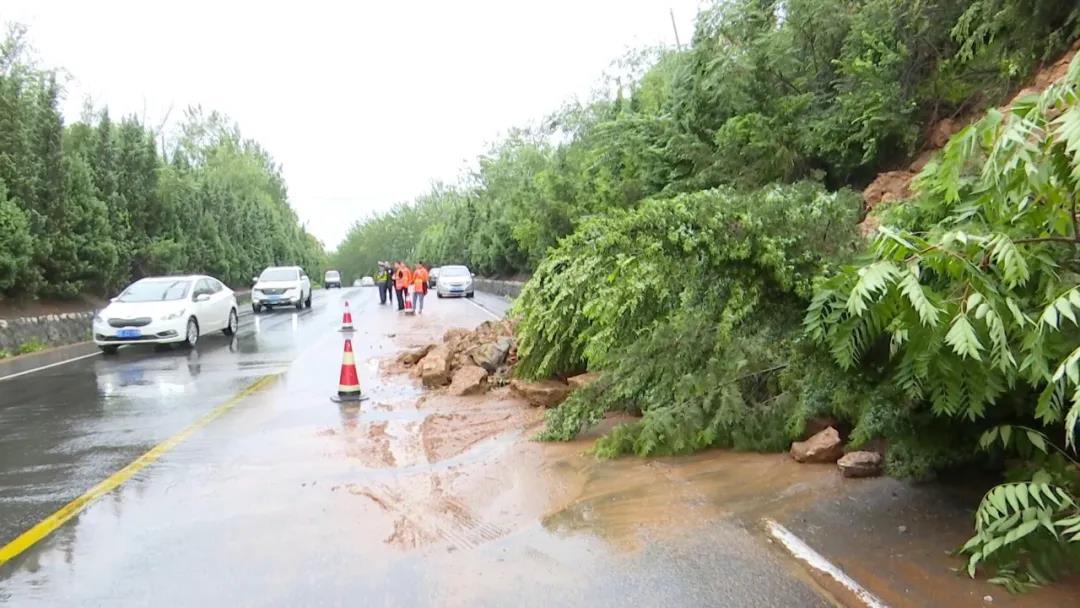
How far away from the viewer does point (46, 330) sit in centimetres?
1816

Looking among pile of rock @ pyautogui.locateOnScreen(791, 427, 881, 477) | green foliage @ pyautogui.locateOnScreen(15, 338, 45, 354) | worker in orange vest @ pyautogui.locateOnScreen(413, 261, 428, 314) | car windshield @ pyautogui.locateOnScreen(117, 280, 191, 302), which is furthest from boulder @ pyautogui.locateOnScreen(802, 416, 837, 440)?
worker in orange vest @ pyautogui.locateOnScreen(413, 261, 428, 314)

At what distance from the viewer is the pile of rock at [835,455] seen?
5332mm

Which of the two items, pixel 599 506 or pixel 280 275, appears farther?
pixel 280 275

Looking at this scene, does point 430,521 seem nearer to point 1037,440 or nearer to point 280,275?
point 1037,440

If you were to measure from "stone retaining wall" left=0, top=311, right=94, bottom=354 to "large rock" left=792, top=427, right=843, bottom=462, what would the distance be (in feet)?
54.2

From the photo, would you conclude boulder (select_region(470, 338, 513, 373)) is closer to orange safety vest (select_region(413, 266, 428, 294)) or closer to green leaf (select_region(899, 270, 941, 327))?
green leaf (select_region(899, 270, 941, 327))

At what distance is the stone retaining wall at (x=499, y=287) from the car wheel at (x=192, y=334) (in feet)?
49.8

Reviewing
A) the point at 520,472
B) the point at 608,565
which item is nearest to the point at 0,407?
the point at 520,472

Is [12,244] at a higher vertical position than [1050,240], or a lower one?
higher

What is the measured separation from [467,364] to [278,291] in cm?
2057

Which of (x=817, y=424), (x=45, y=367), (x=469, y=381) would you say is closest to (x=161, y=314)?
(x=45, y=367)

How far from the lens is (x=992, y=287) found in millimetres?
3449

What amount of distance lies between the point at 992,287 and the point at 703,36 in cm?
1248

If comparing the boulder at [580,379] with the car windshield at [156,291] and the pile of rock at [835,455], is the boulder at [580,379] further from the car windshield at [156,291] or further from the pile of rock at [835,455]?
the car windshield at [156,291]
